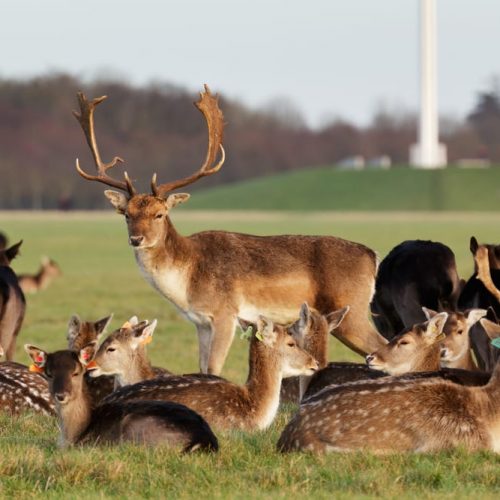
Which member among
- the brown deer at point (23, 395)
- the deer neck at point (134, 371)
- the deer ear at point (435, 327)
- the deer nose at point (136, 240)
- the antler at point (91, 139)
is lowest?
the brown deer at point (23, 395)

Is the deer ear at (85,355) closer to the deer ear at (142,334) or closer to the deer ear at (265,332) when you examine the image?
the deer ear at (265,332)

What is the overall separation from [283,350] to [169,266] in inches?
117

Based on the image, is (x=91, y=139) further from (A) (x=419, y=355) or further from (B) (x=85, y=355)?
(B) (x=85, y=355)

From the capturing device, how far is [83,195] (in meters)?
100

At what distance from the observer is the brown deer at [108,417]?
7.00 meters

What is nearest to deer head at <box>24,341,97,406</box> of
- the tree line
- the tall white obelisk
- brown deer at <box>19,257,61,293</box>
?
brown deer at <box>19,257,61,293</box>

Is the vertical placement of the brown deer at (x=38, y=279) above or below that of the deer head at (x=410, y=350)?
below

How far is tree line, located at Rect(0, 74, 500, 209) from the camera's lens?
10556 cm

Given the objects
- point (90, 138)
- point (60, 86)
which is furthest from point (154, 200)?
point (60, 86)

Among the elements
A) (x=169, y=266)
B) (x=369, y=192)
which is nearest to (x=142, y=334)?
(x=169, y=266)

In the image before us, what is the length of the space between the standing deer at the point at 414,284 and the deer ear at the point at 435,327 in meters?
2.98

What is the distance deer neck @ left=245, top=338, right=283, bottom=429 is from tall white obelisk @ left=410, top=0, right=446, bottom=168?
6756 centimetres

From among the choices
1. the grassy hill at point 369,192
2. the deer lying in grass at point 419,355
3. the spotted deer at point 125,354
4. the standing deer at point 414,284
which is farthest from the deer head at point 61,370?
the grassy hill at point 369,192

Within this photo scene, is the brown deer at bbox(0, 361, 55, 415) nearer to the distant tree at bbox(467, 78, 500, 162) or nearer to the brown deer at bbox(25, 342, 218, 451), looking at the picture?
the brown deer at bbox(25, 342, 218, 451)
